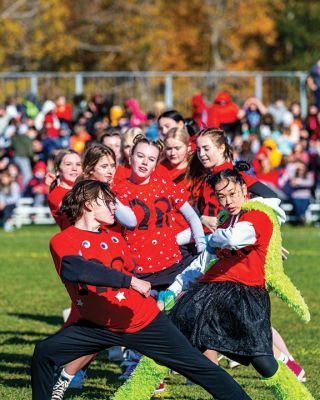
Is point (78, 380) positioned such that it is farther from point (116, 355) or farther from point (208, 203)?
point (208, 203)

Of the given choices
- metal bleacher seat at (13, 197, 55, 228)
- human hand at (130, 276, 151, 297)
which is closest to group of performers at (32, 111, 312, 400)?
human hand at (130, 276, 151, 297)

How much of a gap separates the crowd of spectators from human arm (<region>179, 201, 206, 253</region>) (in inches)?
480

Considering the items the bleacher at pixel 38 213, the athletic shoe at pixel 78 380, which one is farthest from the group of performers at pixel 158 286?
the bleacher at pixel 38 213

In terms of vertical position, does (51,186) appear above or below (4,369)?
above

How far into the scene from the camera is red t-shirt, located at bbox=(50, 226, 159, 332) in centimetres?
646

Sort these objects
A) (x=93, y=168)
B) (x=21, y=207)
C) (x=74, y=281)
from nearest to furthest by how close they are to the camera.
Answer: (x=74, y=281)
(x=93, y=168)
(x=21, y=207)

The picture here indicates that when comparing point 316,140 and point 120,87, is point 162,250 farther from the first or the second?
point 120,87

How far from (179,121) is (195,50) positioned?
40457mm

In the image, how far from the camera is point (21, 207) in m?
23.0

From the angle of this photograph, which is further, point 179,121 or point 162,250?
point 179,121

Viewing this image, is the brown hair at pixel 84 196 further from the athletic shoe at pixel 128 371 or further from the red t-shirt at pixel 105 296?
the athletic shoe at pixel 128 371

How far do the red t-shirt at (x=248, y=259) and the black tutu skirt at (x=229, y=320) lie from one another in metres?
0.05

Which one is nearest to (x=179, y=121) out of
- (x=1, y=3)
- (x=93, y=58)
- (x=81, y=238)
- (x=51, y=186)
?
(x=51, y=186)

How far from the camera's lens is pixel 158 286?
27.2ft
